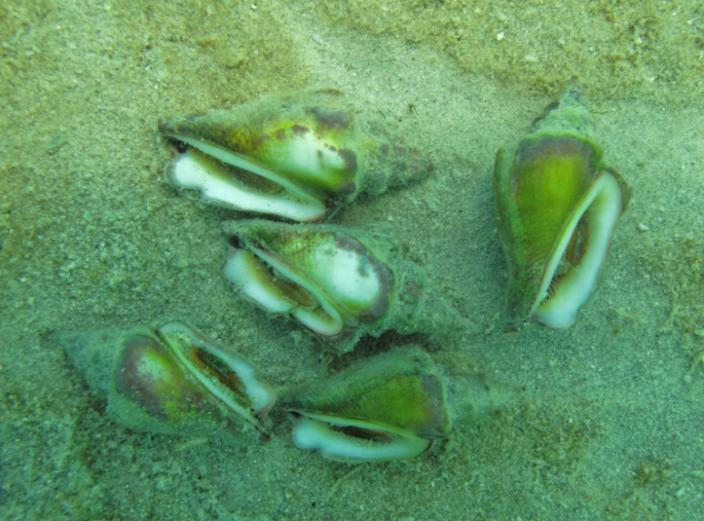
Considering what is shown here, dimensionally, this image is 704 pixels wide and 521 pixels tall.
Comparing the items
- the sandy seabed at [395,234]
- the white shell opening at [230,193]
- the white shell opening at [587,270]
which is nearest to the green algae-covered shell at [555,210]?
the white shell opening at [587,270]

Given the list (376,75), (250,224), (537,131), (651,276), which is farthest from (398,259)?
(651,276)

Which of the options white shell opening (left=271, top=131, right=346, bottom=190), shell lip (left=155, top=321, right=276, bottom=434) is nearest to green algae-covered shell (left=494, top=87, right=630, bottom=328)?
white shell opening (left=271, top=131, right=346, bottom=190)

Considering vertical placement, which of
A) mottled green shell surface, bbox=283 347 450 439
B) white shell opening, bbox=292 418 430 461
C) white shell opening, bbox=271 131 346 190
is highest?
white shell opening, bbox=271 131 346 190

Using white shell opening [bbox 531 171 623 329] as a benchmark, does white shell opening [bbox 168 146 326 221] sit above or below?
below

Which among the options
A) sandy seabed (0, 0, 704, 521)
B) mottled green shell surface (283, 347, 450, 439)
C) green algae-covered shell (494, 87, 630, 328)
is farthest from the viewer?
sandy seabed (0, 0, 704, 521)

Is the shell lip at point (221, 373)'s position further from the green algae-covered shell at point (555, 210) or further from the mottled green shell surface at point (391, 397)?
the green algae-covered shell at point (555, 210)

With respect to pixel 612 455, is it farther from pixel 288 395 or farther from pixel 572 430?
pixel 288 395

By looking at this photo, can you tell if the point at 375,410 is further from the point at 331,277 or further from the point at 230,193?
the point at 230,193

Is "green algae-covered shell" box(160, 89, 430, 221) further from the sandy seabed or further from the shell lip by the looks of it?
the shell lip
